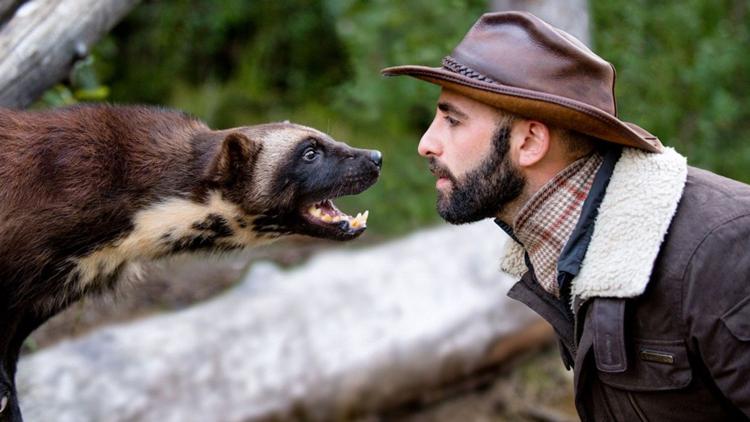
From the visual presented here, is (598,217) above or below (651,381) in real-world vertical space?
above

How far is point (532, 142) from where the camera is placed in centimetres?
297

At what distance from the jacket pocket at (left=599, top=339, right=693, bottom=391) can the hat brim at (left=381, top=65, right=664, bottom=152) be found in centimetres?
62

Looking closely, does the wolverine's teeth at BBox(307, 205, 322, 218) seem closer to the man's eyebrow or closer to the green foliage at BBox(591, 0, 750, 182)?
the man's eyebrow

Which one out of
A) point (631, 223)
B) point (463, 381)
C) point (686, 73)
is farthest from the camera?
point (686, 73)

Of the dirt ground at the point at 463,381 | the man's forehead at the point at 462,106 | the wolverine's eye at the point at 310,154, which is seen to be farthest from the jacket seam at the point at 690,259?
the dirt ground at the point at 463,381

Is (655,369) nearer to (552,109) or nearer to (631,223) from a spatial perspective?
(631,223)

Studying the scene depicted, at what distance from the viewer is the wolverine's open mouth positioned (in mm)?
3764

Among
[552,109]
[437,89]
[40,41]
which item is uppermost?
[552,109]

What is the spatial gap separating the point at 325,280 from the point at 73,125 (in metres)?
2.71

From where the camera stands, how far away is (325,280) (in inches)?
236

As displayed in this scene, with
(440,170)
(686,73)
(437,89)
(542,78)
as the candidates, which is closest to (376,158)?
(440,170)

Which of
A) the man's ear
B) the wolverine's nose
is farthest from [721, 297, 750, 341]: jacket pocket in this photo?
the wolverine's nose

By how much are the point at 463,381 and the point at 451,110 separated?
3518 mm

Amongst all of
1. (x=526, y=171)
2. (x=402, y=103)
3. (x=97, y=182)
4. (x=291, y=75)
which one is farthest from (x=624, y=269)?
(x=291, y=75)
